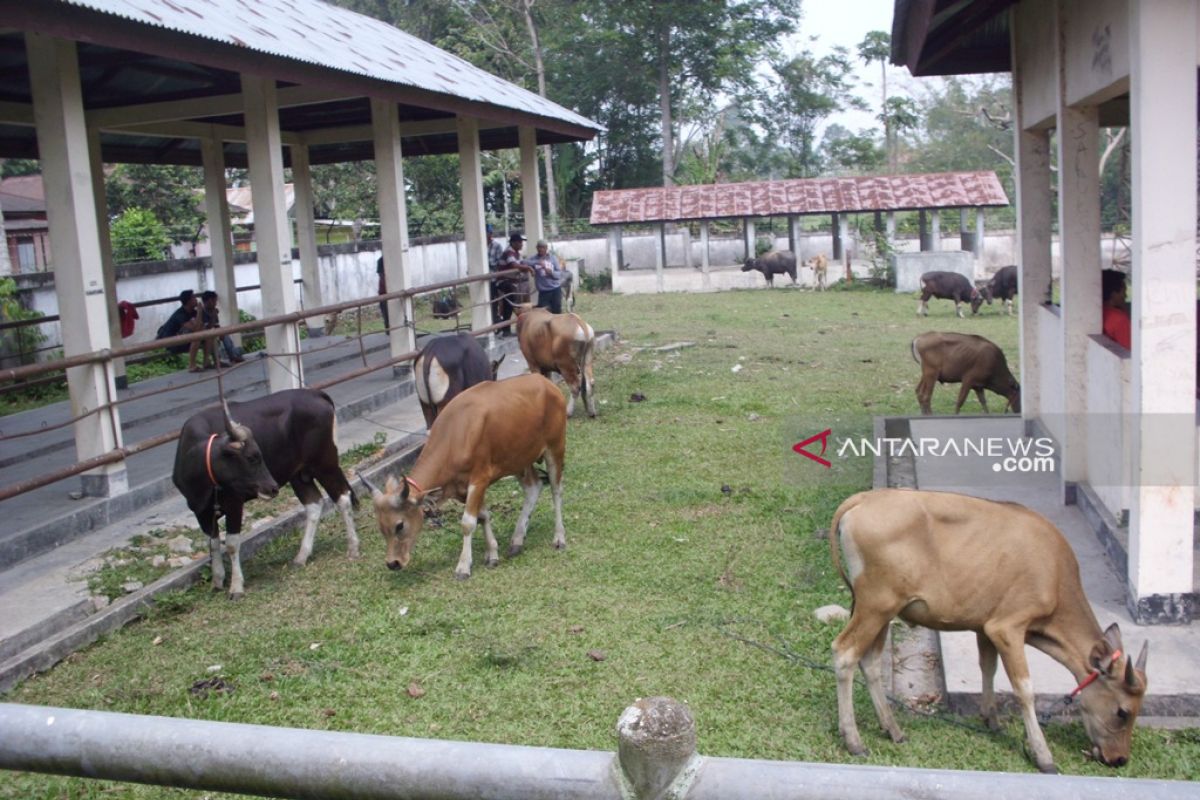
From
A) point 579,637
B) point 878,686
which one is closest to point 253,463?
point 579,637

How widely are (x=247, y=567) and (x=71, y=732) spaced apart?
245 inches

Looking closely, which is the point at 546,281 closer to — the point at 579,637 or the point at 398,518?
the point at 398,518

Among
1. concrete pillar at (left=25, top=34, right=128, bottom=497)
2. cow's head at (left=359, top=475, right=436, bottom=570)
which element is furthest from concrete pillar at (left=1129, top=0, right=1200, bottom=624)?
concrete pillar at (left=25, top=34, right=128, bottom=497)

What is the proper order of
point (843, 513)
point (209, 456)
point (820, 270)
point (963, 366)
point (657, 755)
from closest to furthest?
point (657, 755) < point (843, 513) < point (209, 456) < point (963, 366) < point (820, 270)

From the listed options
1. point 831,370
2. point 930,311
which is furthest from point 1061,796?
point 930,311

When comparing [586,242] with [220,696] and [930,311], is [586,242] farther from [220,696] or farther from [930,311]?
[220,696]

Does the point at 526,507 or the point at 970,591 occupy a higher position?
the point at 970,591

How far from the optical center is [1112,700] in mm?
4703

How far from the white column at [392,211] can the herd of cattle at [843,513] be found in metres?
1.67

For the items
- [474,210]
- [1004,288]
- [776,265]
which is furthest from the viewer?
[776,265]

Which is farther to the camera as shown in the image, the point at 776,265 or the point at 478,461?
the point at 776,265

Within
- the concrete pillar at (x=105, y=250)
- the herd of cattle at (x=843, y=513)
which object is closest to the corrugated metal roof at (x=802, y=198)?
the concrete pillar at (x=105, y=250)

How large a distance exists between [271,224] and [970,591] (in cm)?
834

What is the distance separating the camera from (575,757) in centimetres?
199
